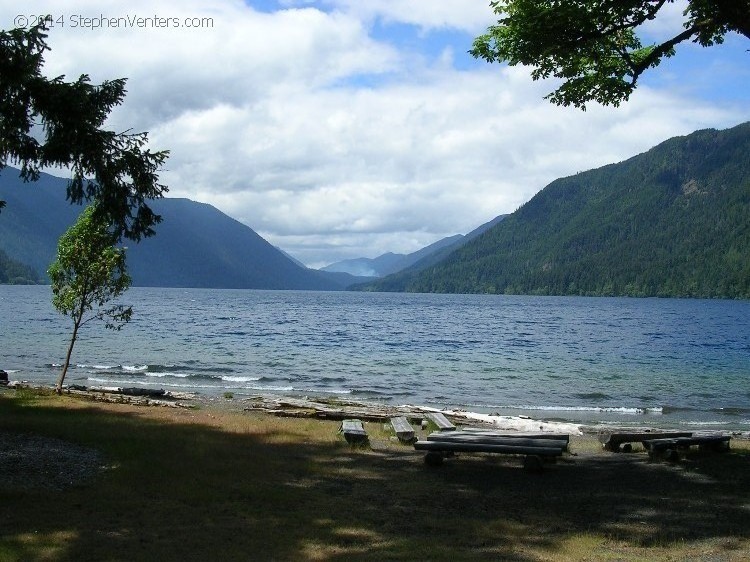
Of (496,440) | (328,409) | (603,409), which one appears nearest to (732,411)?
(603,409)

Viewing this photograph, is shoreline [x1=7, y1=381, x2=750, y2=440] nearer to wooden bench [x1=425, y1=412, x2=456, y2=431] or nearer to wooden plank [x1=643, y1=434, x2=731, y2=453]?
wooden bench [x1=425, y1=412, x2=456, y2=431]

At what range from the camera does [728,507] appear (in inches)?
457

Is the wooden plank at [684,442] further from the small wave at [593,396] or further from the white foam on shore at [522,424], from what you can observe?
the small wave at [593,396]

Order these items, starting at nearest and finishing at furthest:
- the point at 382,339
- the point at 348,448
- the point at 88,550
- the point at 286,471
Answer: the point at 88,550 < the point at 286,471 < the point at 348,448 < the point at 382,339

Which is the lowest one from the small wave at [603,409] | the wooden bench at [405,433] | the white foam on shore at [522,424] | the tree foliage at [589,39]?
the small wave at [603,409]

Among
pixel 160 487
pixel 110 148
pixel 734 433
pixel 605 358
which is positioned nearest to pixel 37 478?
pixel 160 487

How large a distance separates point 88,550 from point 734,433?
22.6m

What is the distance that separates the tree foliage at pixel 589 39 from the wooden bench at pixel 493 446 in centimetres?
872

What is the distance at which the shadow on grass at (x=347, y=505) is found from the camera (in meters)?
8.84

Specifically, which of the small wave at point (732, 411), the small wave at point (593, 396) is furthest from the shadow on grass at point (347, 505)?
the small wave at point (593, 396)

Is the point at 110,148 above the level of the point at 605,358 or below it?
above

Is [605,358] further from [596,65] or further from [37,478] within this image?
[37,478]

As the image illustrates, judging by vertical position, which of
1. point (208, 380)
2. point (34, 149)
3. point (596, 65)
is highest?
point (596, 65)

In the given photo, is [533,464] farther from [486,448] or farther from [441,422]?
[441,422]
